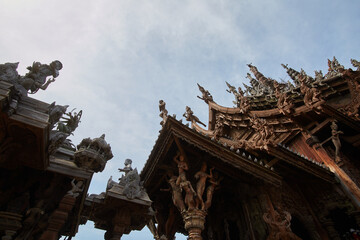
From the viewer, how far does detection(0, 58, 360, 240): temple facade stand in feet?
9.93

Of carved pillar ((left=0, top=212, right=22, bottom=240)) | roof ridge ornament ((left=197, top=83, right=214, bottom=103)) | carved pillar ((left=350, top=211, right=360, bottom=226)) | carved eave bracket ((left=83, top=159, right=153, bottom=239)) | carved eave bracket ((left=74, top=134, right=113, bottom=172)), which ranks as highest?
roof ridge ornament ((left=197, top=83, right=214, bottom=103))

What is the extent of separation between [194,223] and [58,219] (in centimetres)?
271

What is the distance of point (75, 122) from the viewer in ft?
14.1

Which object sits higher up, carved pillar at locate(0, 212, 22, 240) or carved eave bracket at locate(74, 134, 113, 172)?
carved eave bracket at locate(74, 134, 113, 172)

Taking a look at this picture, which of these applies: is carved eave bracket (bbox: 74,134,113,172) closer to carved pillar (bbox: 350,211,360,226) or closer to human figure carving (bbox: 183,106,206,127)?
carved pillar (bbox: 350,211,360,226)

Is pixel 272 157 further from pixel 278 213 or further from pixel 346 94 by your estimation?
pixel 346 94

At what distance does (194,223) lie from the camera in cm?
478

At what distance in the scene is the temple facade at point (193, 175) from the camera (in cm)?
303

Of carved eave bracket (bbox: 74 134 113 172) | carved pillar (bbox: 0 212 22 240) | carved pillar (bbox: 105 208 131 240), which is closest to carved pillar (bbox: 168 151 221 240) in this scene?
carved pillar (bbox: 105 208 131 240)

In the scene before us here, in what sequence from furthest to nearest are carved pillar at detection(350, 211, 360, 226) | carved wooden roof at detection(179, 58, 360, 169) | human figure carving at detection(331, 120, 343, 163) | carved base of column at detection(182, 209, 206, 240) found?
1. carved wooden roof at detection(179, 58, 360, 169)
2. human figure carving at detection(331, 120, 343, 163)
3. carved pillar at detection(350, 211, 360, 226)
4. carved base of column at detection(182, 209, 206, 240)

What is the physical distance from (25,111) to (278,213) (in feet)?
19.6

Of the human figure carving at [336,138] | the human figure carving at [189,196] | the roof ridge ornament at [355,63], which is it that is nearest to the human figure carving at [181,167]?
the human figure carving at [189,196]

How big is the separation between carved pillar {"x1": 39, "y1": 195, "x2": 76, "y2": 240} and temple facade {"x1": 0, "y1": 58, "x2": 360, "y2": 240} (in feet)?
0.05

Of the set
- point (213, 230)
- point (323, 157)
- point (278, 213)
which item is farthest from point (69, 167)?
point (323, 157)
